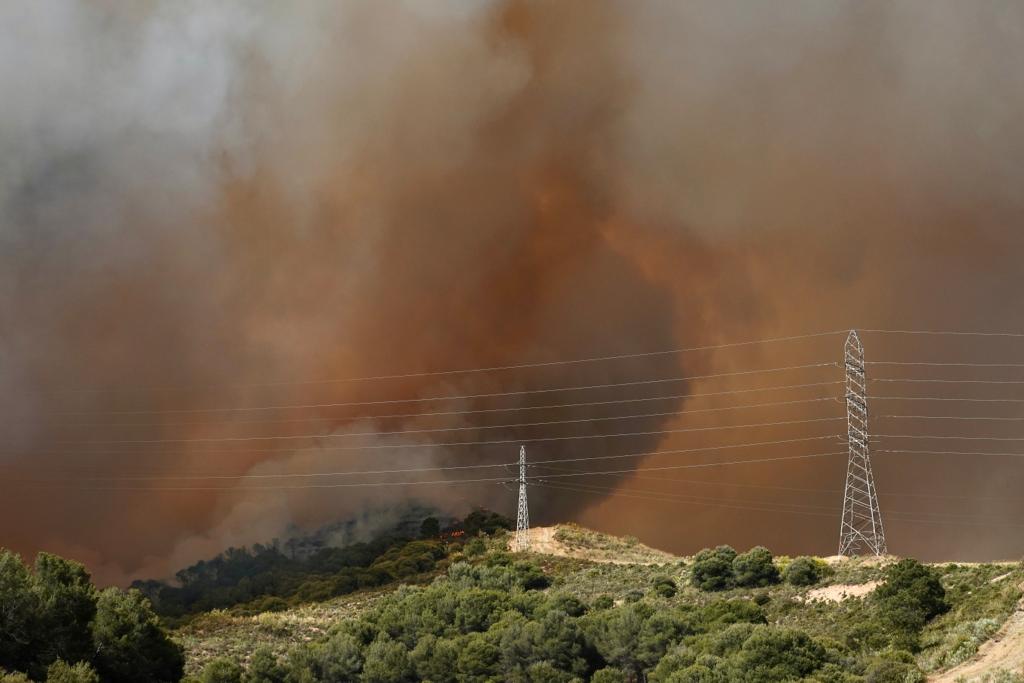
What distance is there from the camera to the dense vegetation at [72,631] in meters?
54.9

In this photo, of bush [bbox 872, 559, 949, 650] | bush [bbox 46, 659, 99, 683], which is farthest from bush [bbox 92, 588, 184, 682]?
bush [bbox 872, 559, 949, 650]

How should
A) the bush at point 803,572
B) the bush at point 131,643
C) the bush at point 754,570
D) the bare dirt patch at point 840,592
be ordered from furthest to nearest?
the bush at point 754,570
the bush at point 803,572
the bare dirt patch at point 840,592
the bush at point 131,643

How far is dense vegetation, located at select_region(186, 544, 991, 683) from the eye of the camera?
187 feet

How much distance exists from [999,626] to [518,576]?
39.6 m

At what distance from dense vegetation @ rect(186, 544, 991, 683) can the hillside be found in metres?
0.13

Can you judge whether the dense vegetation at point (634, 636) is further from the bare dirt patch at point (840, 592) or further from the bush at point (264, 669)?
the bare dirt patch at point (840, 592)

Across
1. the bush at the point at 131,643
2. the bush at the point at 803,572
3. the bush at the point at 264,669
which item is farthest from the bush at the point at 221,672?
the bush at the point at 803,572

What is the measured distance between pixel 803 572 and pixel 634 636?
14.0 m

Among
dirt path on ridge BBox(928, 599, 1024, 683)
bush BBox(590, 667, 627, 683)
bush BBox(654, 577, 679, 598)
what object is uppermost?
bush BBox(654, 577, 679, 598)

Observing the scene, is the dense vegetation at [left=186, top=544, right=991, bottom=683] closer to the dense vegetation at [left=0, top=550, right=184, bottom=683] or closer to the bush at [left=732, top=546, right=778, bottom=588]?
the bush at [left=732, top=546, right=778, bottom=588]

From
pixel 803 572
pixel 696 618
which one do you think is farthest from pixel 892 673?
pixel 803 572

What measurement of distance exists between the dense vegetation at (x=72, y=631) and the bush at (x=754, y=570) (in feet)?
112

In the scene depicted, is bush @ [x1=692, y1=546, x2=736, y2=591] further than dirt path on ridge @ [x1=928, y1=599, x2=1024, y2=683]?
Yes

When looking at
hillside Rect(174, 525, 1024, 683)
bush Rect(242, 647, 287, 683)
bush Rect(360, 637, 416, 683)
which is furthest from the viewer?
bush Rect(360, 637, 416, 683)
